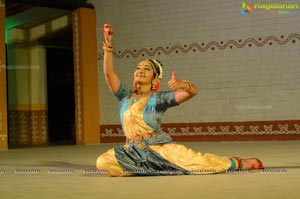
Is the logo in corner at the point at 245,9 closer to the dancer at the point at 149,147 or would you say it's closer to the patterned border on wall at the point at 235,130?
the patterned border on wall at the point at 235,130

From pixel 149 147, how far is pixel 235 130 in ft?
17.0

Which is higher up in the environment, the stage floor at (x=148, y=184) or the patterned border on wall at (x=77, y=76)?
the patterned border on wall at (x=77, y=76)

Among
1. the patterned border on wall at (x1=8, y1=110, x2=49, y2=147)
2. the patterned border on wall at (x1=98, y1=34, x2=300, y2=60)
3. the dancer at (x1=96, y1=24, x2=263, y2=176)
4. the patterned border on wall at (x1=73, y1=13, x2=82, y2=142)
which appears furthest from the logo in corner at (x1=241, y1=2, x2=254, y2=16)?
the dancer at (x1=96, y1=24, x2=263, y2=176)

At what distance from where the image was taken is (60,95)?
13.5 meters

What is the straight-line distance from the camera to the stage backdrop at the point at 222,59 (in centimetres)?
917

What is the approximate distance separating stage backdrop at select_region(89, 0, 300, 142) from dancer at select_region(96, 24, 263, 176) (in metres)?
4.69

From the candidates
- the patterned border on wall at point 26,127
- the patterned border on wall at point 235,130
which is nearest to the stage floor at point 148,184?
the patterned border on wall at point 235,130

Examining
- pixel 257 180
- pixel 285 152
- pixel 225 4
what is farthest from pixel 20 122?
pixel 257 180

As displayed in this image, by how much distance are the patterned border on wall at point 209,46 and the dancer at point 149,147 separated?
4.89m

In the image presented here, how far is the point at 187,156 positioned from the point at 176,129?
560 cm

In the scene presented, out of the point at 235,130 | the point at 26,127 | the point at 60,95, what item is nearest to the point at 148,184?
the point at 235,130

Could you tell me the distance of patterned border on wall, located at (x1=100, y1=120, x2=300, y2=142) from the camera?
9.16 metres

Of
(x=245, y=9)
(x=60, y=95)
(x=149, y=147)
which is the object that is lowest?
(x=149, y=147)

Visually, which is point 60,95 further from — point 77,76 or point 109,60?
point 109,60
